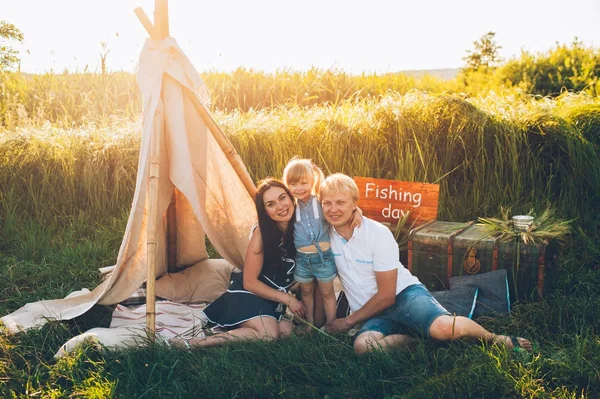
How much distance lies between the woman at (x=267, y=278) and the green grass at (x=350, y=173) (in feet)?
0.89

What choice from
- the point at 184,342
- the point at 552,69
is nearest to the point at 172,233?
the point at 184,342

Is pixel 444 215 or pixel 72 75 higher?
pixel 72 75

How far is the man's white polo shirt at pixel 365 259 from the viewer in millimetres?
3363

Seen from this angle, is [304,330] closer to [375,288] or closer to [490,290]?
[375,288]

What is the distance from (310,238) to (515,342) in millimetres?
1290

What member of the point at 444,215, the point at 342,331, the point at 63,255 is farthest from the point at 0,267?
the point at 444,215

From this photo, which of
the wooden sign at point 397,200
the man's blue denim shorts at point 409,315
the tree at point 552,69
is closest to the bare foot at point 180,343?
the man's blue denim shorts at point 409,315

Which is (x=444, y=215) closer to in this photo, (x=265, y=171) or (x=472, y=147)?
(x=472, y=147)

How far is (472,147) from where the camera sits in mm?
5641

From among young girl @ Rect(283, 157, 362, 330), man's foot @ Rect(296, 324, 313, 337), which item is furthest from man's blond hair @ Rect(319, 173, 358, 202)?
man's foot @ Rect(296, 324, 313, 337)

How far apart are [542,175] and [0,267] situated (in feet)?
16.2

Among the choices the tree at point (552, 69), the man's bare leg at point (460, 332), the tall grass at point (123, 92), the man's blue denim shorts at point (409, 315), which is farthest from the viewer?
the tree at point (552, 69)

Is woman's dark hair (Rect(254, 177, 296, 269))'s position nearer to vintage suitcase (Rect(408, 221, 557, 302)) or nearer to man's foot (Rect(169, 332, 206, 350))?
man's foot (Rect(169, 332, 206, 350))

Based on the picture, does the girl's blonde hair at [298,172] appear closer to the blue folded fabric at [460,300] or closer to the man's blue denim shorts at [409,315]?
the man's blue denim shorts at [409,315]
